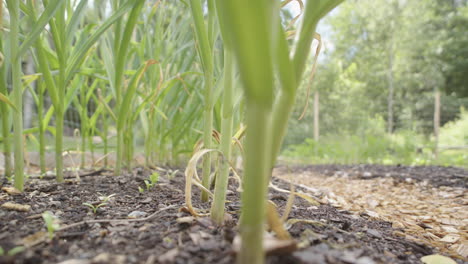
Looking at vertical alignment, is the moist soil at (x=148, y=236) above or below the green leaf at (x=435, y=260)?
above

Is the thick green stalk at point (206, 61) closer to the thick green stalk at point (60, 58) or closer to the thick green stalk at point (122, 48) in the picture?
the thick green stalk at point (122, 48)

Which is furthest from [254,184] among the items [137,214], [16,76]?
[16,76]

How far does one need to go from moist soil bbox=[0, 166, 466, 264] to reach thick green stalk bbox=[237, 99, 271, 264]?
0.07 meters

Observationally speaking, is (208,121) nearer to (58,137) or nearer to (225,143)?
(225,143)

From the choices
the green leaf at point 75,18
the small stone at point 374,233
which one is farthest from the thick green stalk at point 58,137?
the small stone at point 374,233

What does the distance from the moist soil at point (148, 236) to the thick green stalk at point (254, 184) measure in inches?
2.7

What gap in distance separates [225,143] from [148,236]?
0.76 ft

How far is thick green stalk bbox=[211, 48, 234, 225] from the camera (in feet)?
1.97

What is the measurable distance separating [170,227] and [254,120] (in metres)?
0.33

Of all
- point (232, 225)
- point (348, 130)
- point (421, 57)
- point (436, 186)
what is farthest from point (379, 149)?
point (421, 57)

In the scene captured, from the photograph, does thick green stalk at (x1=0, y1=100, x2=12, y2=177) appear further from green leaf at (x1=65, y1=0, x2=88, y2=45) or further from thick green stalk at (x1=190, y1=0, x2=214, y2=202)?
thick green stalk at (x1=190, y1=0, x2=214, y2=202)

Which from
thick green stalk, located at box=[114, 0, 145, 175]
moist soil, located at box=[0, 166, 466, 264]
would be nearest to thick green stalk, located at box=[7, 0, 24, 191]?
moist soil, located at box=[0, 166, 466, 264]

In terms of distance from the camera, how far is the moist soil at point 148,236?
43cm

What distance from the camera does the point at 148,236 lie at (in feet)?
1.70
